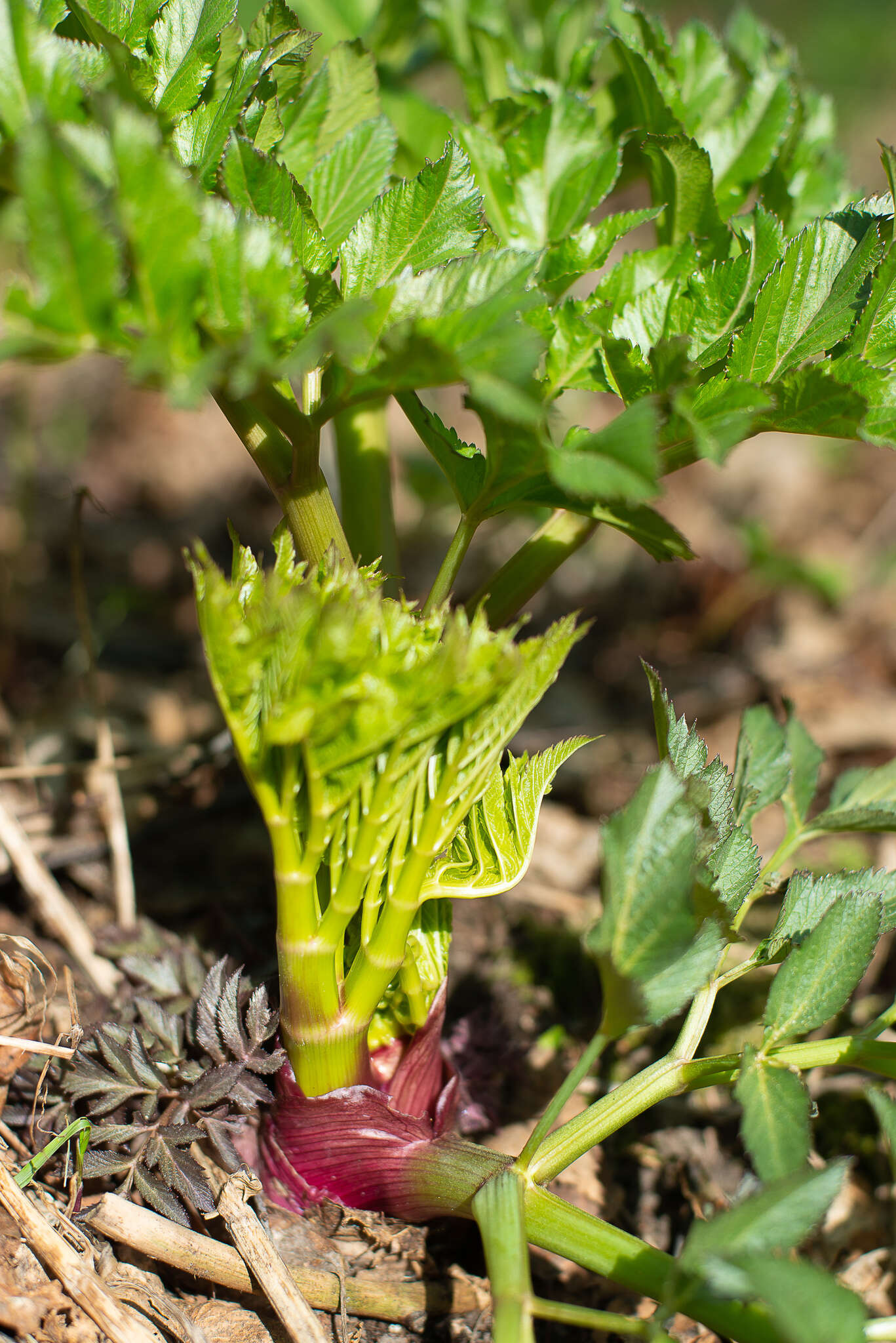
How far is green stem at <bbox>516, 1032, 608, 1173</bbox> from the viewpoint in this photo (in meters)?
0.97

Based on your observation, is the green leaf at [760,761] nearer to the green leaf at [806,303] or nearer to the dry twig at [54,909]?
the green leaf at [806,303]

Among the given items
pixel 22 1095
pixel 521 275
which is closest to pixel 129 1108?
pixel 22 1095

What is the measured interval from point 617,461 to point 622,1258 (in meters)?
0.83

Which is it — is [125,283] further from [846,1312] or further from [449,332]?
[846,1312]

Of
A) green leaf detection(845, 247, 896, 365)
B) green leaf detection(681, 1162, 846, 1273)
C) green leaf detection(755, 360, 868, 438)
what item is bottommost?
green leaf detection(681, 1162, 846, 1273)

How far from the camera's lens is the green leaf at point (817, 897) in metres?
1.12

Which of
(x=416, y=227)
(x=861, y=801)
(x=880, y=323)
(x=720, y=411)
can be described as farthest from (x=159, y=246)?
(x=861, y=801)

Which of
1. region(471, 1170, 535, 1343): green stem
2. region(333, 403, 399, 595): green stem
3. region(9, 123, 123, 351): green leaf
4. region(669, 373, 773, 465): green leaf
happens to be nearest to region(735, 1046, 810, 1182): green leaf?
region(471, 1170, 535, 1343): green stem

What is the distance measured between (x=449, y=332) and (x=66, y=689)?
6.58ft

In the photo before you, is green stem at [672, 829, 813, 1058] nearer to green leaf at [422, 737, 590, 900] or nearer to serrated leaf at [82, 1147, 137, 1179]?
green leaf at [422, 737, 590, 900]

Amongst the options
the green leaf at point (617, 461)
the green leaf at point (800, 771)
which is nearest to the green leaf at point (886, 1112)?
the green leaf at point (800, 771)

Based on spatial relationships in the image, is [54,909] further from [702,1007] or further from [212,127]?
[212,127]

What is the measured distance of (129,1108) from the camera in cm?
121

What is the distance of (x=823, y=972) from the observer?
41.4 inches
